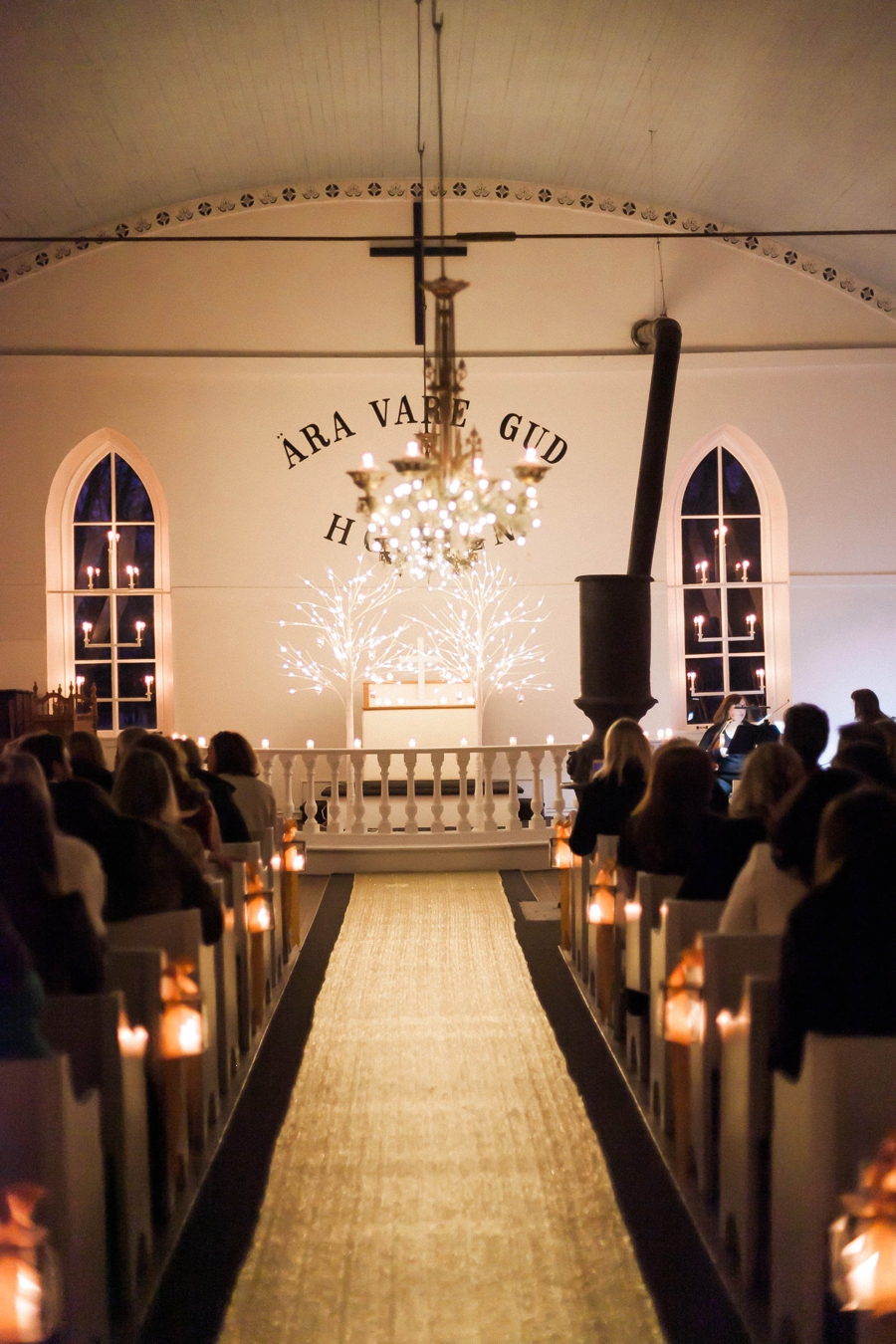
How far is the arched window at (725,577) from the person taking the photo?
459 inches

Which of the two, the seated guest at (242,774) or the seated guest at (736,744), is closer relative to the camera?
the seated guest at (242,774)

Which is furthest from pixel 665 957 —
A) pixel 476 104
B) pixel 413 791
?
pixel 476 104

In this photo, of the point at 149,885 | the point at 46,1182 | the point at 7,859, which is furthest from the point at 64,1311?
the point at 149,885

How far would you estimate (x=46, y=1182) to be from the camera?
218 cm

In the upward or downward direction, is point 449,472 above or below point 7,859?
above

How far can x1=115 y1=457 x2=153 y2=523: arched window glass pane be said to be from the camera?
37.3 ft

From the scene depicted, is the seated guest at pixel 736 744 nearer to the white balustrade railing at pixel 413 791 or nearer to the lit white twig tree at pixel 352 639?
the white balustrade railing at pixel 413 791

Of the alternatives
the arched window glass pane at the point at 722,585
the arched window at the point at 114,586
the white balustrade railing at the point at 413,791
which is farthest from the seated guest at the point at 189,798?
the arched window glass pane at the point at 722,585

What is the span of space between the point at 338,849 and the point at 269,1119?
4398 mm

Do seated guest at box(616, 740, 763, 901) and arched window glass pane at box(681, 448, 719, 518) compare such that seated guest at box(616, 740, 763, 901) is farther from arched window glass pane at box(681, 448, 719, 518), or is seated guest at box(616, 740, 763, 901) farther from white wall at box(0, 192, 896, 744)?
arched window glass pane at box(681, 448, 719, 518)

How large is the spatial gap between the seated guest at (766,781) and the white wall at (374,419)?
7575mm

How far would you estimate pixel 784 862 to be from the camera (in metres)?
2.83

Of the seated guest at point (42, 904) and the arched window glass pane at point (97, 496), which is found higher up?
the arched window glass pane at point (97, 496)

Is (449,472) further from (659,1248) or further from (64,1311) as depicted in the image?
(64,1311)
